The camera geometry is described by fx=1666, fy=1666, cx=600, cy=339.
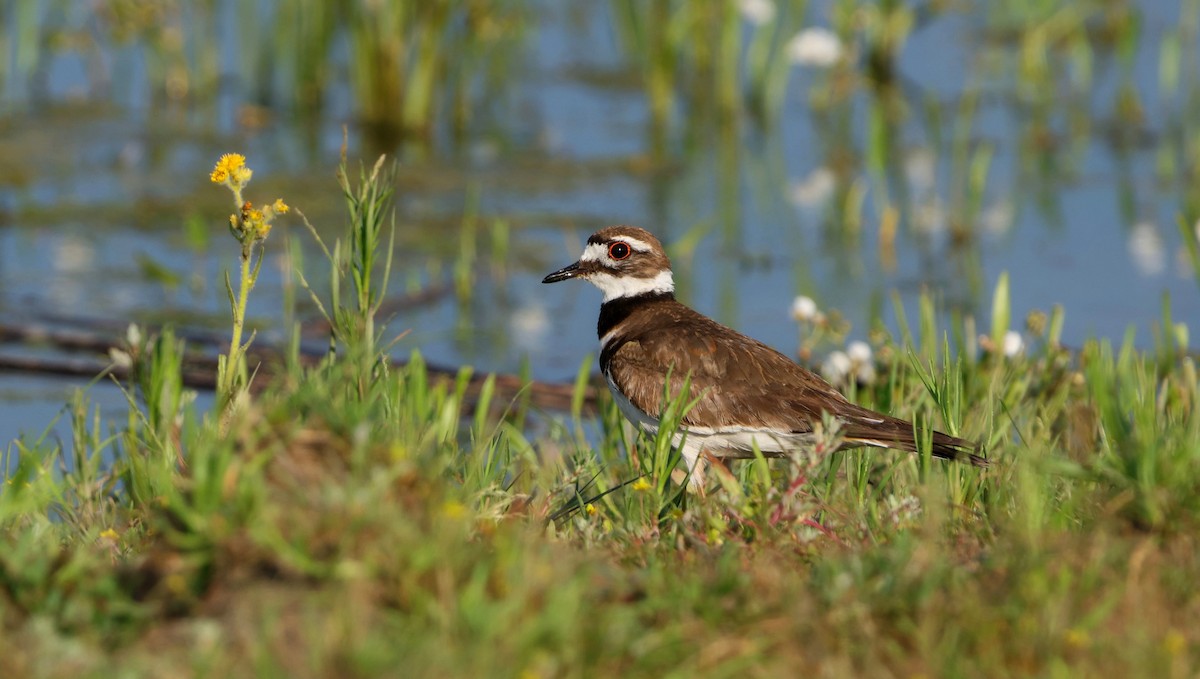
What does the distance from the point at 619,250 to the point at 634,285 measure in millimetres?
161

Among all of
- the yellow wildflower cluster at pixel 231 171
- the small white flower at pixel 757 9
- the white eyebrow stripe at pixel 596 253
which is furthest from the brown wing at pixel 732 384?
the small white flower at pixel 757 9

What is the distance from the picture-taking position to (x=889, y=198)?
12.3m

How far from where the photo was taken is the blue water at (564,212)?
32.7 ft

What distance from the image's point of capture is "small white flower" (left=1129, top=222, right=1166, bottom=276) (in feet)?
35.7

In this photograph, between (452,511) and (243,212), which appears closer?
(452,511)

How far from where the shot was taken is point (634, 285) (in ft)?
23.0

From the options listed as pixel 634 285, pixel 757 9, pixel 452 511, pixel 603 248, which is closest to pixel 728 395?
pixel 634 285

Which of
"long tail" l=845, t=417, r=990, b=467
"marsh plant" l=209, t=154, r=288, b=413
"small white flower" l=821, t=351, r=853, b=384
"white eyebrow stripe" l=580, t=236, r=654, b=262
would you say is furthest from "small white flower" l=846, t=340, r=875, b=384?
"marsh plant" l=209, t=154, r=288, b=413

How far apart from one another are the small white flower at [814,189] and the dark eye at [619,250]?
536 cm

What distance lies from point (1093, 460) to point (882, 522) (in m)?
0.71

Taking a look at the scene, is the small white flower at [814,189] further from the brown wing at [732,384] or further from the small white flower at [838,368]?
the brown wing at [732,384]

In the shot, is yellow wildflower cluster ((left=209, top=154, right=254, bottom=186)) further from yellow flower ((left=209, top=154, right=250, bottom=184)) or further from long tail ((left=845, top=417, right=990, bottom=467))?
long tail ((left=845, top=417, right=990, bottom=467))

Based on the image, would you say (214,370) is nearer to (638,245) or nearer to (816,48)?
(638,245)

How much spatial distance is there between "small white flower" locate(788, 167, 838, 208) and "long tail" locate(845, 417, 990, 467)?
6801 millimetres
